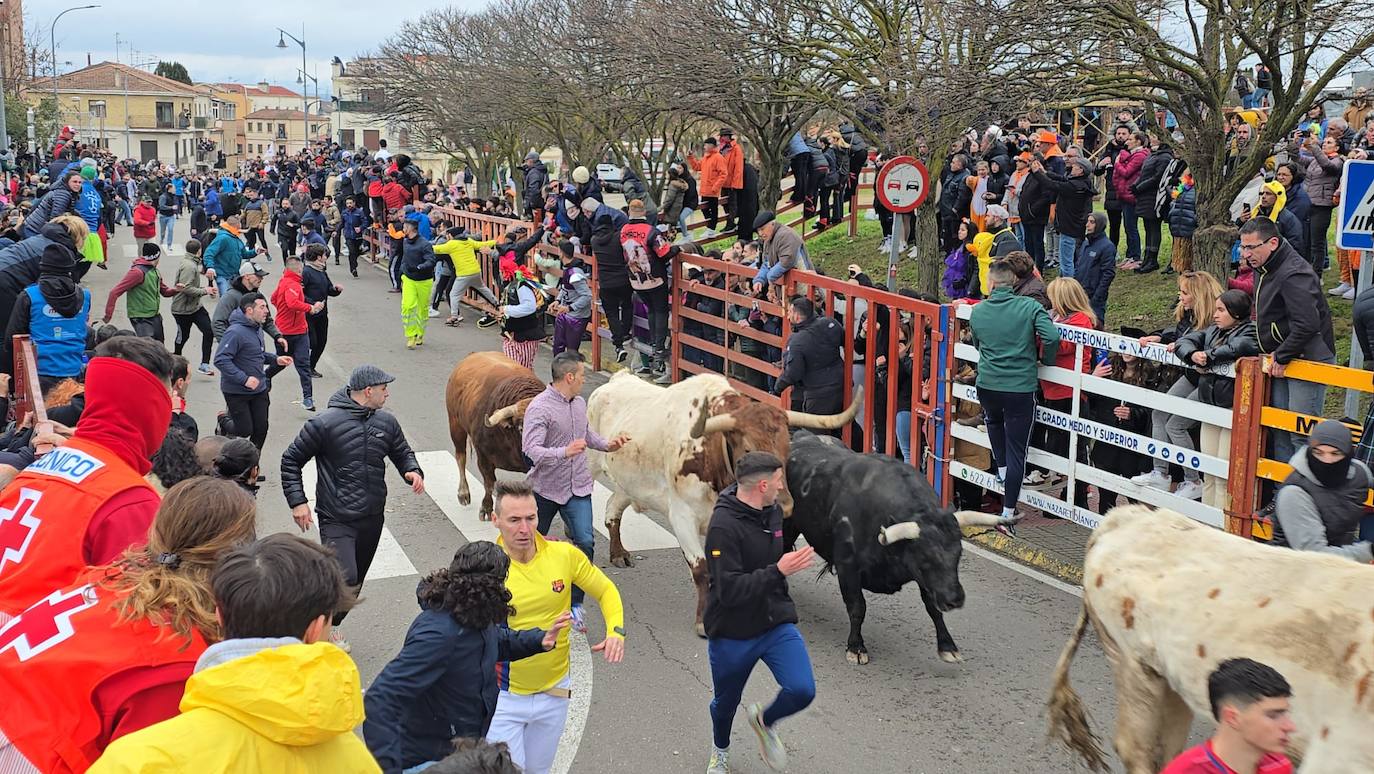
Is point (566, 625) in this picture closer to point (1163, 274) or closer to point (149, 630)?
point (149, 630)

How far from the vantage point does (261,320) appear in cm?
1160

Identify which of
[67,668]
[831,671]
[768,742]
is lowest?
[831,671]

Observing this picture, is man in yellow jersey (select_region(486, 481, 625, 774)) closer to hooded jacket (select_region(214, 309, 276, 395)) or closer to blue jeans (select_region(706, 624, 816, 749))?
blue jeans (select_region(706, 624, 816, 749))

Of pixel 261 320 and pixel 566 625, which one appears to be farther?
pixel 261 320

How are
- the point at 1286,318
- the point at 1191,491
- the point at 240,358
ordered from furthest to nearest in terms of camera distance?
1. the point at 240,358
2. the point at 1191,491
3. the point at 1286,318

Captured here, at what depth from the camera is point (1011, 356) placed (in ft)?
31.2

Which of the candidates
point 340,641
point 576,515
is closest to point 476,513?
point 576,515

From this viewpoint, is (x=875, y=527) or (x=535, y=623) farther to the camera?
(x=875, y=527)

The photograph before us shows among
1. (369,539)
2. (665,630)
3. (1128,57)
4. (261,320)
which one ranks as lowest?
(665,630)

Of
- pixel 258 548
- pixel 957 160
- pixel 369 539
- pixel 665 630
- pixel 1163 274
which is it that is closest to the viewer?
pixel 258 548

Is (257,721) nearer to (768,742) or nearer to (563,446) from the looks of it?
(768,742)

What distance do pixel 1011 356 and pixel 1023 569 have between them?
5.26 feet

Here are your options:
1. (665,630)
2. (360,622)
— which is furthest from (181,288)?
(665,630)

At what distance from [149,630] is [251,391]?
824 centimetres
